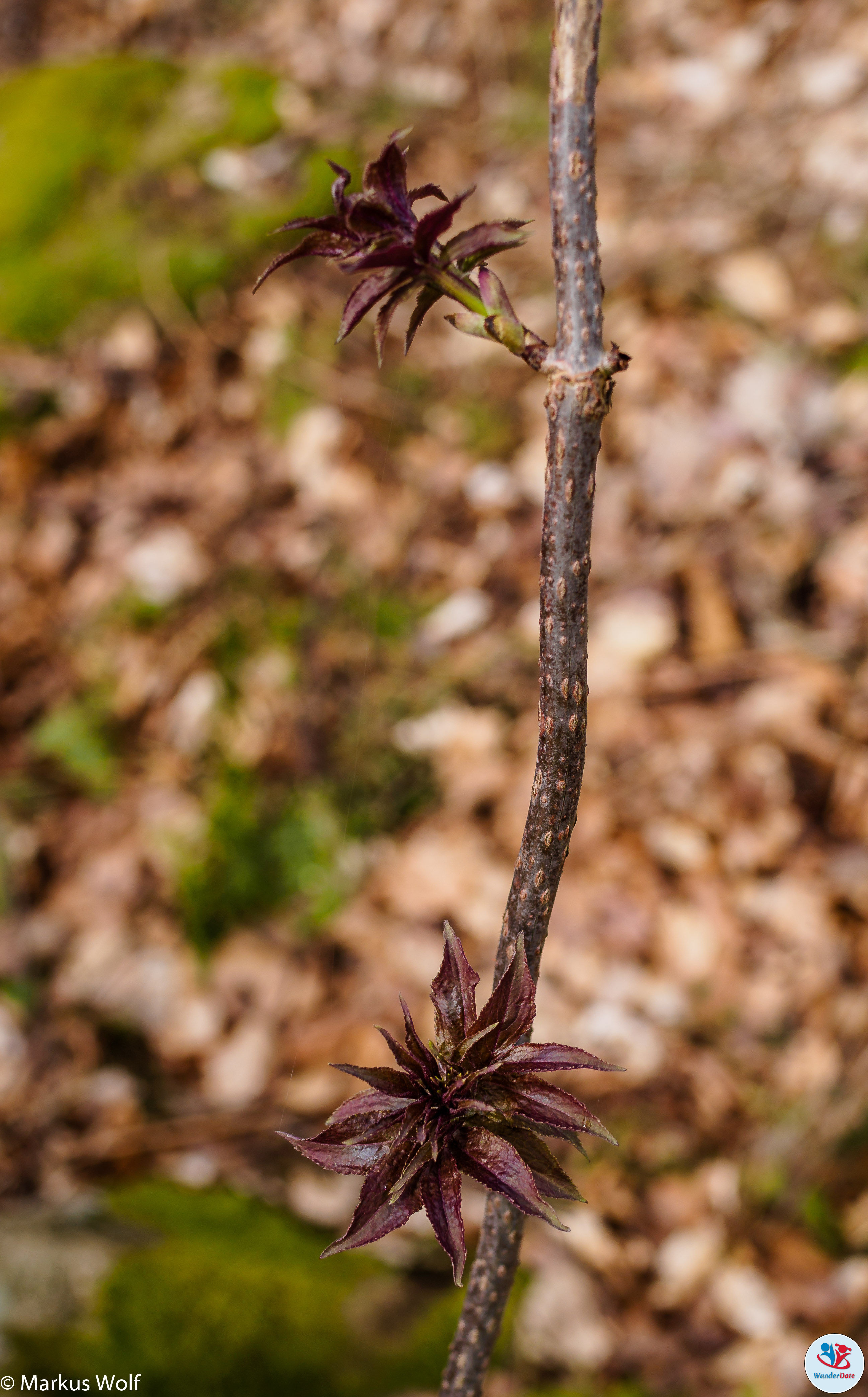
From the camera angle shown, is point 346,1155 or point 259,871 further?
point 259,871

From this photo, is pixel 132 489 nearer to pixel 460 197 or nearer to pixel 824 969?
pixel 824 969

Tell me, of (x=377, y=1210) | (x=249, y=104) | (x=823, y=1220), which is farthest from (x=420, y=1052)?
(x=249, y=104)

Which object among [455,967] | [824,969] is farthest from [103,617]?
[455,967]

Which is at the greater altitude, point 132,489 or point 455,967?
point 132,489

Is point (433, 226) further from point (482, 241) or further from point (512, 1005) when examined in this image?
point (512, 1005)

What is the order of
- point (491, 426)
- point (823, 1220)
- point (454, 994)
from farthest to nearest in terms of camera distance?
point (491, 426), point (823, 1220), point (454, 994)

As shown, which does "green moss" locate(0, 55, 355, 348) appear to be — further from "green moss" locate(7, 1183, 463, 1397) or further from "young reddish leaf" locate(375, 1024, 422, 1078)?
"young reddish leaf" locate(375, 1024, 422, 1078)

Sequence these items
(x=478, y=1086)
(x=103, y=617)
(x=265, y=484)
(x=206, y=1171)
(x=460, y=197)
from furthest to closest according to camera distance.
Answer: (x=265, y=484) → (x=103, y=617) → (x=206, y=1171) → (x=478, y=1086) → (x=460, y=197)
